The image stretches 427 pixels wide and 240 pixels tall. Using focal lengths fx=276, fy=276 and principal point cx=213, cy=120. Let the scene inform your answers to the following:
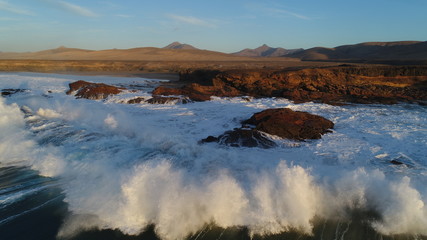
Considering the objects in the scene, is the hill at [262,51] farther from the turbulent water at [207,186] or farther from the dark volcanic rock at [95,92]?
the turbulent water at [207,186]

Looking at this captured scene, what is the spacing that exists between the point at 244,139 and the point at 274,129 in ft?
3.38

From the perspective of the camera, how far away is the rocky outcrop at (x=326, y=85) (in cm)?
1320

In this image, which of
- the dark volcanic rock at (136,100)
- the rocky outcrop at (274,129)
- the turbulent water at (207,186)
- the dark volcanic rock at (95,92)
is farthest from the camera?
the dark volcanic rock at (95,92)

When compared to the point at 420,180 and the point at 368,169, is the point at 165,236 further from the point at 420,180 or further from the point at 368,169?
the point at 420,180

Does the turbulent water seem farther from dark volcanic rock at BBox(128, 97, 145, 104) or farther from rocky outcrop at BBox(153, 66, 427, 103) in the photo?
rocky outcrop at BBox(153, 66, 427, 103)

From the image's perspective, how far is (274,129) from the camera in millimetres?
7250

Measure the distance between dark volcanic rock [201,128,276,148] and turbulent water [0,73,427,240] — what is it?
257mm

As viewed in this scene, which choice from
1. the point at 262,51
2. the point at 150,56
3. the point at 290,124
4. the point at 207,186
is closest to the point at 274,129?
the point at 290,124

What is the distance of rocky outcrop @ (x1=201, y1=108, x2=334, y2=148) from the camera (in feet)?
21.9

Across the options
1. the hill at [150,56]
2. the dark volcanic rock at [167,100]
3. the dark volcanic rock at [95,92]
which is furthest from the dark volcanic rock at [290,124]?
the hill at [150,56]

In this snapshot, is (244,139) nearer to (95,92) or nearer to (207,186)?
(207,186)

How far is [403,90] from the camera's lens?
1377 cm

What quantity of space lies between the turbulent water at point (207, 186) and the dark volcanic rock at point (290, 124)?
344mm

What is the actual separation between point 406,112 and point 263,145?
6.99 meters
